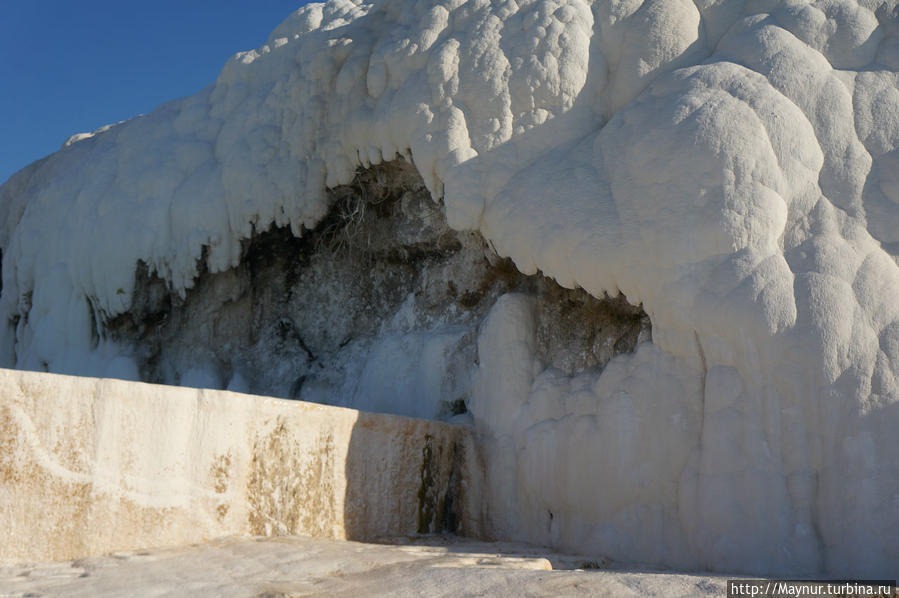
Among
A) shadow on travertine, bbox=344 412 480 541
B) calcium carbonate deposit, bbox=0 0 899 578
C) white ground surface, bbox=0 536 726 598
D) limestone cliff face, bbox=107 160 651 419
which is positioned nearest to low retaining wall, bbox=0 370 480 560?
shadow on travertine, bbox=344 412 480 541

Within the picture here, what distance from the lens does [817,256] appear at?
4.48 metres

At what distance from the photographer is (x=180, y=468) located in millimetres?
3990

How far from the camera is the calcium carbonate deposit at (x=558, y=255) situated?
4367mm

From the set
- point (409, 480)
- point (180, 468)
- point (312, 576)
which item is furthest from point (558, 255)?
point (312, 576)

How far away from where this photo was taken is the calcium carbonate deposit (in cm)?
437

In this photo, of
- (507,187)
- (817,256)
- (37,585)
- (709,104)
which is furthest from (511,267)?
(37,585)

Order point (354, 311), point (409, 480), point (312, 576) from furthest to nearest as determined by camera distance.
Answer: point (354, 311)
point (409, 480)
point (312, 576)

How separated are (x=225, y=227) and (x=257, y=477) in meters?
4.05

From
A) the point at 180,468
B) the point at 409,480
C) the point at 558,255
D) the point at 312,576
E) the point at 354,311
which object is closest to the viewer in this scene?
the point at 312,576

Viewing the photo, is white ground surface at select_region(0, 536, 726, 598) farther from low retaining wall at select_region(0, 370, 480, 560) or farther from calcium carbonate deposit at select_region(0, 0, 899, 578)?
calcium carbonate deposit at select_region(0, 0, 899, 578)

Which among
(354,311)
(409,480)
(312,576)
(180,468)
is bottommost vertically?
(312,576)

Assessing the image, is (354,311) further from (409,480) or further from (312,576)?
(312,576)

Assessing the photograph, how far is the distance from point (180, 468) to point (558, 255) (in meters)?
2.82

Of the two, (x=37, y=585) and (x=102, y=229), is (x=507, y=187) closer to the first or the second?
(x=37, y=585)
